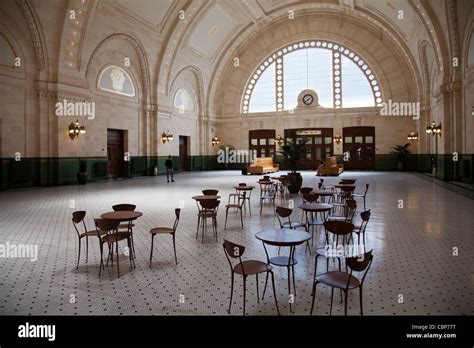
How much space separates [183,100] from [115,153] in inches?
329

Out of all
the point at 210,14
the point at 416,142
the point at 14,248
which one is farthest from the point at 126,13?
the point at 416,142

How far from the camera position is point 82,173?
17234 mm

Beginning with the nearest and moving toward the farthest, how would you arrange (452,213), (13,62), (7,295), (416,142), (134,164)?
1. (7,295)
2. (452,213)
3. (13,62)
4. (134,164)
5. (416,142)

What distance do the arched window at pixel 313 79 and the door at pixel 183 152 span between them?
6.82 m

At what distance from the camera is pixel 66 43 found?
642 inches

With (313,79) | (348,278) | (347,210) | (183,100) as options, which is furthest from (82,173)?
(313,79)

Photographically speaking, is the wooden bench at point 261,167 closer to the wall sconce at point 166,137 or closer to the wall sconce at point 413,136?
the wall sconce at point 166,137

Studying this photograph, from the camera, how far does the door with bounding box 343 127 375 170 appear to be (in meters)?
27.8

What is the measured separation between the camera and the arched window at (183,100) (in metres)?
26.2

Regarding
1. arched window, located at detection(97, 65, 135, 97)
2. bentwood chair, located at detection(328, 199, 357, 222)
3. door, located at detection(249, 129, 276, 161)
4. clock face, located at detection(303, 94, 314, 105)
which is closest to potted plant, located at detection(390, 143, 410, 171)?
clock face, located at detection(303, 94, 314, 105)

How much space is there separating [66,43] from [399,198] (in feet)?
52.9

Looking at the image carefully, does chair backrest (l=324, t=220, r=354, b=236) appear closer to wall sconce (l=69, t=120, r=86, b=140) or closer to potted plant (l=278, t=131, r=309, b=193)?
potted plant (l=278, t=131, r=309, b=193)

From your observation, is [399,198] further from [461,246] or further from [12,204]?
[12,204]

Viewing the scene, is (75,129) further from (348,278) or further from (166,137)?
(348,278)
